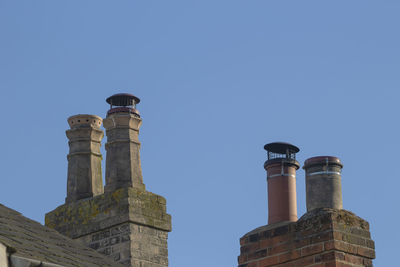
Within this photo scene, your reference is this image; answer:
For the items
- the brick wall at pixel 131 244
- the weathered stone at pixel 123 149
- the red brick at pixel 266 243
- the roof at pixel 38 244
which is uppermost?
the weathered stone at pixel 123 149

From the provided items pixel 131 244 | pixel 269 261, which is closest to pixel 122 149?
pixel 131 244

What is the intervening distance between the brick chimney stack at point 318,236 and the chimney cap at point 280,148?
0.57 m

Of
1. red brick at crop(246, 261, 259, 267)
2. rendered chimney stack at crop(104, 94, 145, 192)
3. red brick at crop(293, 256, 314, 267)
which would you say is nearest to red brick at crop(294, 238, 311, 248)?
red brick at crop(293, 256, 314, 267)

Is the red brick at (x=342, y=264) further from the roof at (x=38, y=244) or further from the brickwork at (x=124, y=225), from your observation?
the brickwork at (x=124, y=225)

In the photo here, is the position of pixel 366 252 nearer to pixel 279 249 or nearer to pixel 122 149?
pixel 279 249

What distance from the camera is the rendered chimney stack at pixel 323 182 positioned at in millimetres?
9125

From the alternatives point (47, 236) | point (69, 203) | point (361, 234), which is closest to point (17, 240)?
point (47, 236)

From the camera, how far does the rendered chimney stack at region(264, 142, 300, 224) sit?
9.43 meters

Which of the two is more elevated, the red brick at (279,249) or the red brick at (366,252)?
the red brick at (279,249)

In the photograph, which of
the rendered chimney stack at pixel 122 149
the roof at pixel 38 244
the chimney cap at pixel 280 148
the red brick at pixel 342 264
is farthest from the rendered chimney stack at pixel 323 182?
the rendered chimney stack at pixel 122 149

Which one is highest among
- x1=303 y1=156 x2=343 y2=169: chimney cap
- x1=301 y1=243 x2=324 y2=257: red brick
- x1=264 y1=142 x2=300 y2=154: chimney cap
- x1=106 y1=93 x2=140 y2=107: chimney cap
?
x1=106 y1=93 x2=140 y2=107: chimney cap

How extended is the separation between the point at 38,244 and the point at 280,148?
154 inches

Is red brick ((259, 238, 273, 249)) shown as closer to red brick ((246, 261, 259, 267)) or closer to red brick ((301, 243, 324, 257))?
red brick ((246, 261, 259, 267))

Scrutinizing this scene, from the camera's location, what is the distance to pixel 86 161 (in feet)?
39.6
